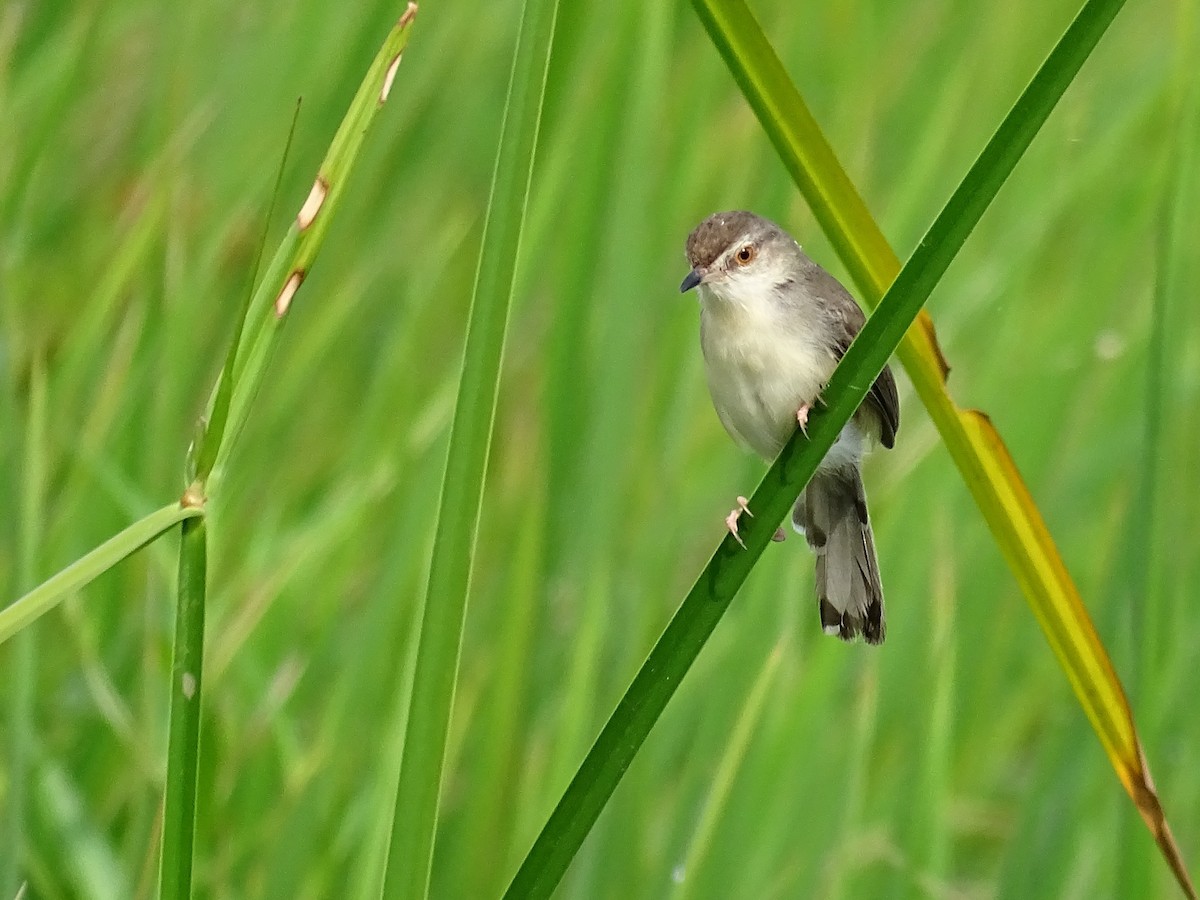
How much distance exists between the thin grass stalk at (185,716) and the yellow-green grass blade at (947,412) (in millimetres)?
578

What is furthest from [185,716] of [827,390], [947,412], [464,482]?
[947,412]

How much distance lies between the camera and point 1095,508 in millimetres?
3498

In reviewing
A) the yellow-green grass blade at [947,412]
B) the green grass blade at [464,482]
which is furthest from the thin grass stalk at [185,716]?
the yellow-green grass blade at [947,412]

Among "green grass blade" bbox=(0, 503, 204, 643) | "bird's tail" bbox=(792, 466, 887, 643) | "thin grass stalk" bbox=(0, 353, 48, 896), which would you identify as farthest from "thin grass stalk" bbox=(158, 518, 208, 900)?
"bird's tail" bbox=(792, 466, 887, 643)

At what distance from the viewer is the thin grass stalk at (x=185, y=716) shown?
3.24ft

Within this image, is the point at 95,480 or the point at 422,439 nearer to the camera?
the point at 95,480

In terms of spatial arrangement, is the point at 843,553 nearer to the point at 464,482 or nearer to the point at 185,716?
the point at 464,482

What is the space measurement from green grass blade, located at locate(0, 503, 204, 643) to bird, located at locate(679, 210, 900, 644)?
55.5 inches

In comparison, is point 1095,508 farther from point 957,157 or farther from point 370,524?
point 370,524

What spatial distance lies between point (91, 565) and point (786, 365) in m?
1.59

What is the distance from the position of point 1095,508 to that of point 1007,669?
606 millimetres

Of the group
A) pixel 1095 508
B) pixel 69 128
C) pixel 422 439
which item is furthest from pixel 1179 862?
pixel 69 128

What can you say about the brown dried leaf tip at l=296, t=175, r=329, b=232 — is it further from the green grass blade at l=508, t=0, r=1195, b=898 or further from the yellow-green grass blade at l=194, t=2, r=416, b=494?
the green grass blade at l=508, t=0, r=1195, b=898

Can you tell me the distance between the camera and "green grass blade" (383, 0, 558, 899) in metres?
1.07
